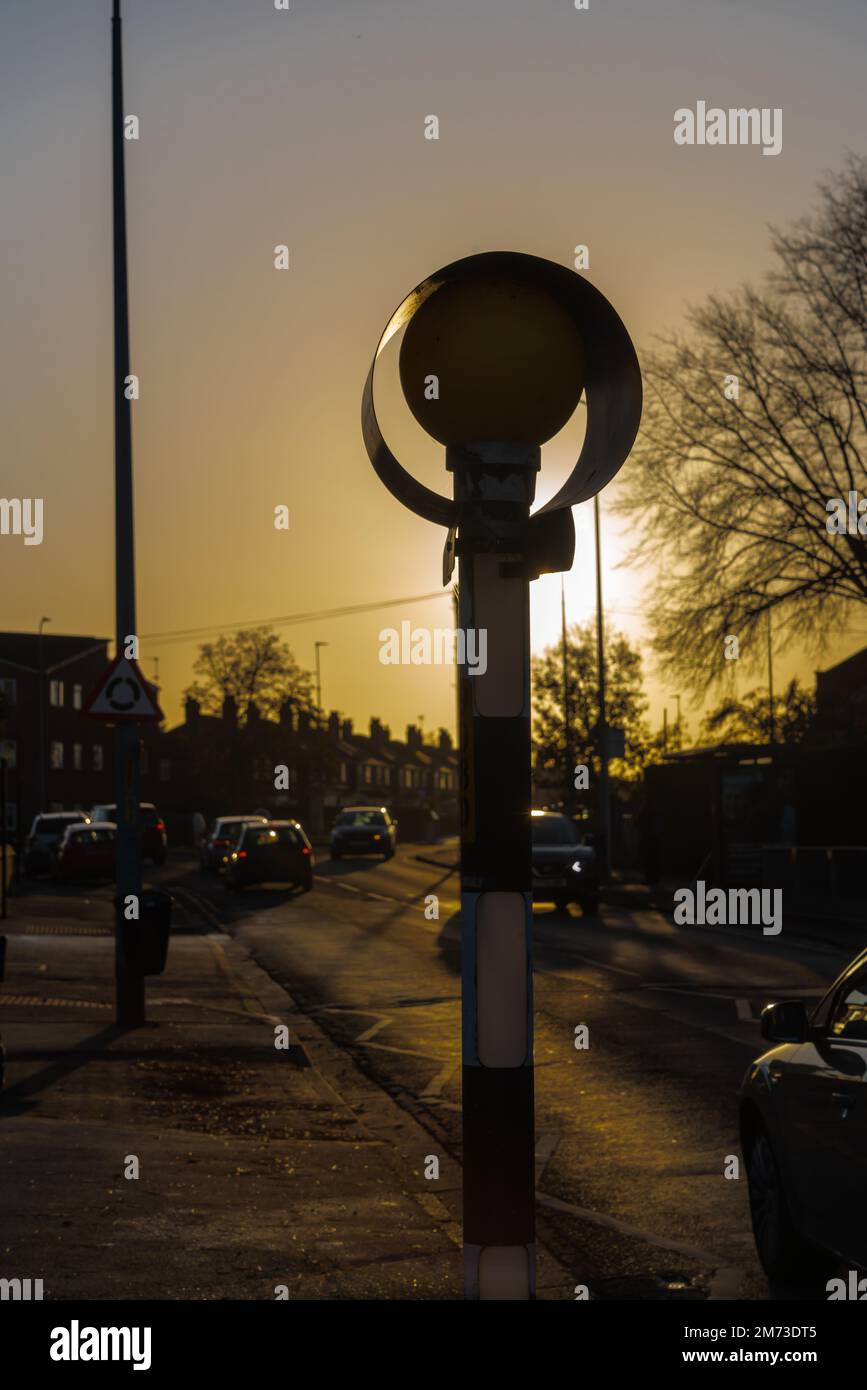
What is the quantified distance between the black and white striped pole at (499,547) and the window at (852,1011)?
259cm

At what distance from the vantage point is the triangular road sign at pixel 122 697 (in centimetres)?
1355

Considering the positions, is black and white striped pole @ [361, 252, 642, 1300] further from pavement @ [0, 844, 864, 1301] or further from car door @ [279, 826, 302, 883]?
car door @ [279, 826, 302, 883]

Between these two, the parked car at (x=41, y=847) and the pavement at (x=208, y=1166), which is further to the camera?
the parked car at (x=41, y=847)

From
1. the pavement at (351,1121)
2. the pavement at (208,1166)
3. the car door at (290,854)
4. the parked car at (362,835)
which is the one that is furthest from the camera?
the parked car at (362,835)

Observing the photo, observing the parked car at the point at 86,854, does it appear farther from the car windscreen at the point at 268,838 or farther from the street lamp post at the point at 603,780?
the street lamp post at the point at 603,780

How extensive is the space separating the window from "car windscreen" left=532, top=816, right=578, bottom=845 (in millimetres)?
22395

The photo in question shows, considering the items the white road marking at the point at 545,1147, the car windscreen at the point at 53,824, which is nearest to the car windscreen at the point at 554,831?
the white road marking at the point at 545,1147

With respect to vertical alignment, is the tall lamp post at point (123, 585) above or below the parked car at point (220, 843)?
above

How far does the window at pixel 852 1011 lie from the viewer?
5727mm

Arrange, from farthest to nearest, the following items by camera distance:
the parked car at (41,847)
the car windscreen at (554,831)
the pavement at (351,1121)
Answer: the parked car at (41,847), the car windscreen at (554,831), the pavement at (351,1121)

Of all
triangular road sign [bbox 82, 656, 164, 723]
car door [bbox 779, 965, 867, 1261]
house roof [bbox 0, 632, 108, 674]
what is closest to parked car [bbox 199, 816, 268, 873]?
triangular road sign [bbox 82, 656, 164, 723]

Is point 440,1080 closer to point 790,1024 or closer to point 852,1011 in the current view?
point 790,1024

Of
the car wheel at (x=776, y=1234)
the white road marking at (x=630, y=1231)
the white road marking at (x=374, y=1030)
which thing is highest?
the car wheel at (x=776, y=1234)

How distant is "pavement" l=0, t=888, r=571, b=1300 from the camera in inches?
241
